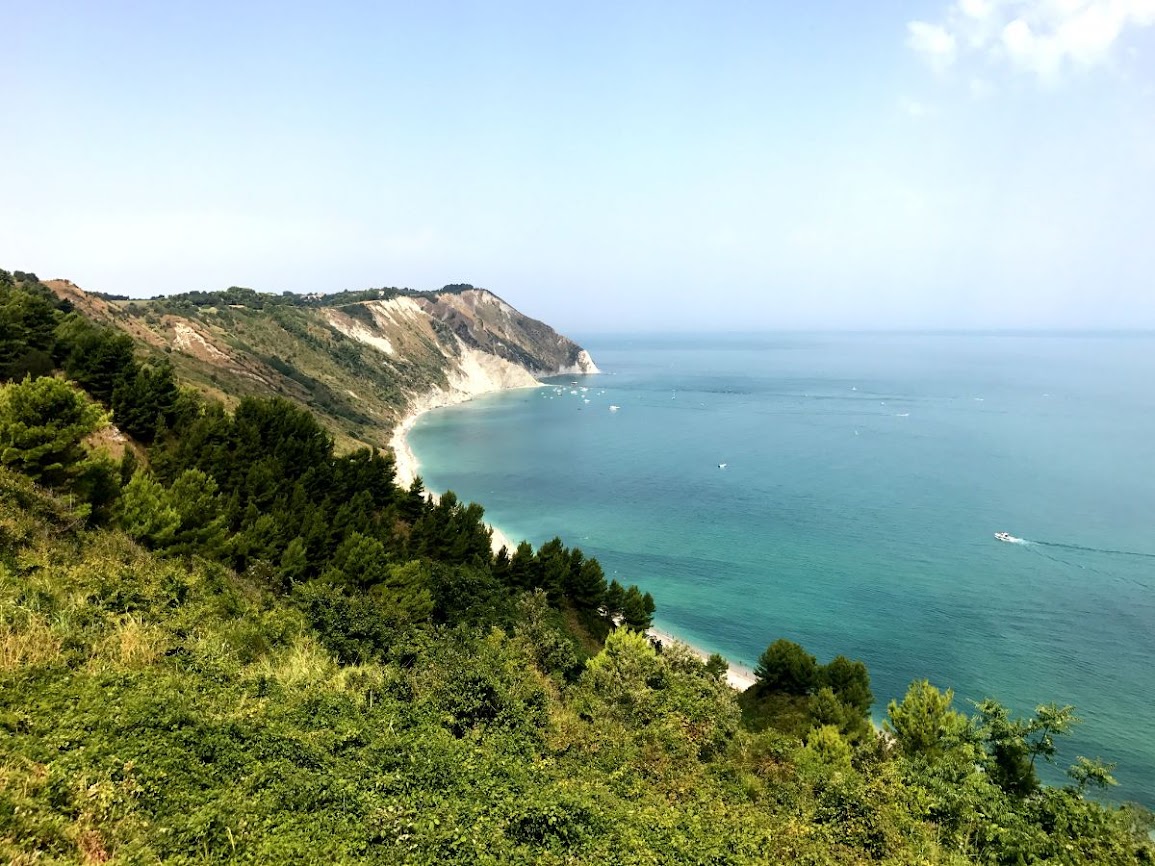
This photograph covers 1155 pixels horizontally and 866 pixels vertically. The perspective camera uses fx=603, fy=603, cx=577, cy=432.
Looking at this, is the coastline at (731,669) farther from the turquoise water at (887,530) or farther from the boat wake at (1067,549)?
the boat wake at (1067,549)

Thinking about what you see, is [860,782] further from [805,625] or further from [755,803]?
[805,625]

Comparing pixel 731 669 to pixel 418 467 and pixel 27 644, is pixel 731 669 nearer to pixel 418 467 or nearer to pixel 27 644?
pixel 27 644

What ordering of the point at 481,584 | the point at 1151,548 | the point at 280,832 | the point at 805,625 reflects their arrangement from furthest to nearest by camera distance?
the point at 1151,548 < the point at 805,625 < the point at 481,584 < the point at 280,832

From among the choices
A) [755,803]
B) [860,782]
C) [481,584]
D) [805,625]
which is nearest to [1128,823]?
[860,782]

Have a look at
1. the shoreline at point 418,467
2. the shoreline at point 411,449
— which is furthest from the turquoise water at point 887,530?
the shoreline at point 411,449

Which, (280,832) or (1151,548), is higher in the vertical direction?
(280,832)

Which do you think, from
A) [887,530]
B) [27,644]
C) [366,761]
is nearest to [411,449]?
[887,530]

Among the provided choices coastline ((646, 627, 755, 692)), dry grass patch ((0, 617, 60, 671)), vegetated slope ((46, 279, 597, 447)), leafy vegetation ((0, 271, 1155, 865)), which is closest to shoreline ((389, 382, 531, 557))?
vegetated slope ((46, 279, 597, 447))
